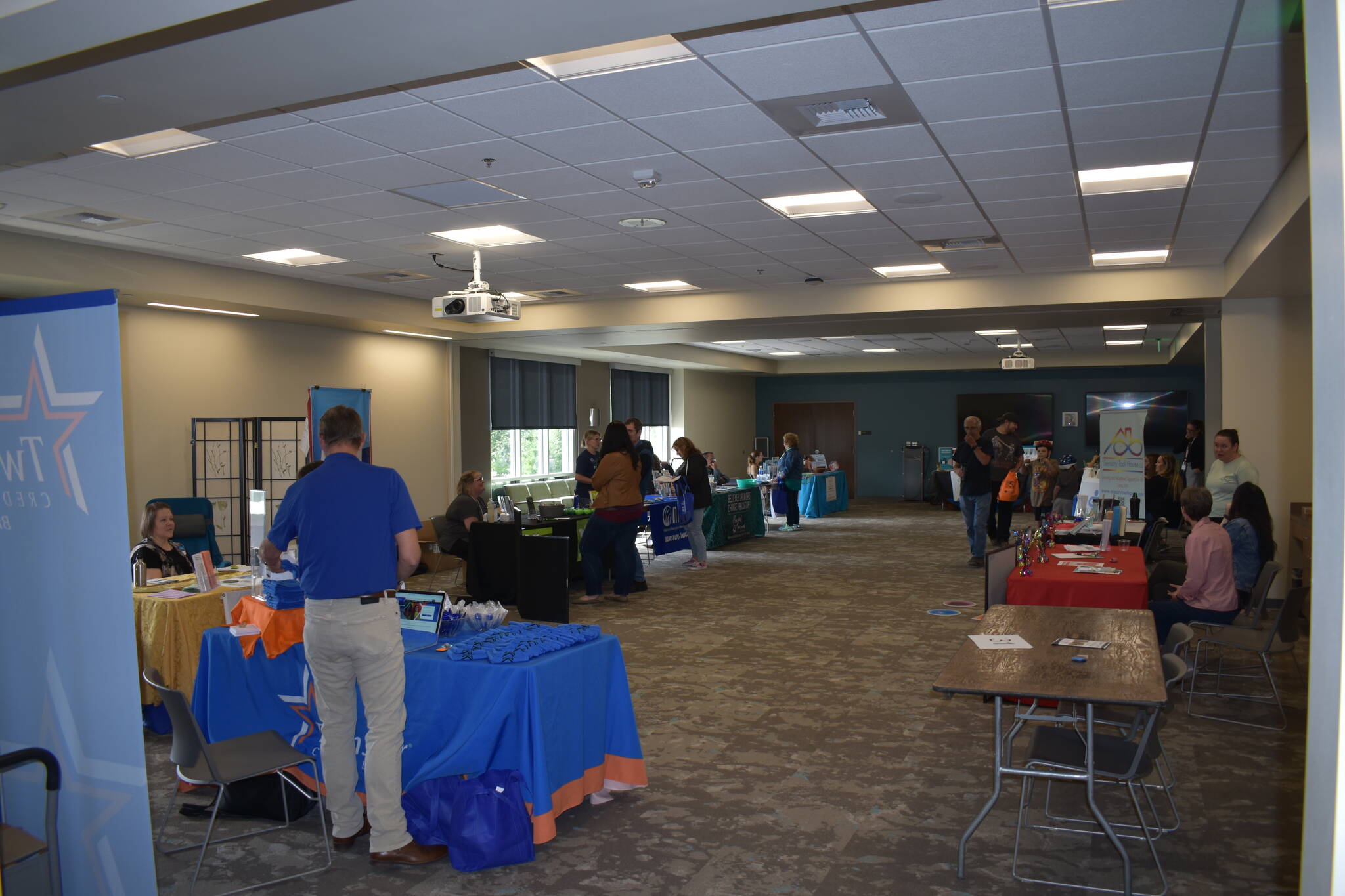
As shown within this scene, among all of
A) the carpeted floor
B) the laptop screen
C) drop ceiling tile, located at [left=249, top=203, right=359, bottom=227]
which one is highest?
drop ceiling tile, located at [left=249, top=203, right=359, bottom=227]

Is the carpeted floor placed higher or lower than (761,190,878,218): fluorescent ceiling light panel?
lower

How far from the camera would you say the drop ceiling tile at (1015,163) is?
5.10m

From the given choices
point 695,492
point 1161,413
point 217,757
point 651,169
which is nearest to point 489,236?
point 651,169

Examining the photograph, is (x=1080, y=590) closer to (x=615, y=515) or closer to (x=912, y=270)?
(x=615, y=515)

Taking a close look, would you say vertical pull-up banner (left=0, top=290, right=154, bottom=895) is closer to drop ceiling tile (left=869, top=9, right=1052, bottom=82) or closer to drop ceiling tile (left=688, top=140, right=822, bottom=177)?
drop ceiling tile (left=869, top=9, right=1052, bottom=82)

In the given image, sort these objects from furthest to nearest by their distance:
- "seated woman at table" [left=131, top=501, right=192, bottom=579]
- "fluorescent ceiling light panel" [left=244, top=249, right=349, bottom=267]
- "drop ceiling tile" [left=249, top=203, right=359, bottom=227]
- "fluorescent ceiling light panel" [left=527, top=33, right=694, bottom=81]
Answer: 1. "fluorescent ceiling light panel" [left=244, top=249, right=349, bottom=267]
2. "drop ceiling tile" [left=249, top=203, right=359, bottom=227]
3. "seated woman at table" [left=131, top=501, right=192, bottom=579]
4. "fluorescent ceiling light panel" [left=527, top=33, right=694, bottom=81]

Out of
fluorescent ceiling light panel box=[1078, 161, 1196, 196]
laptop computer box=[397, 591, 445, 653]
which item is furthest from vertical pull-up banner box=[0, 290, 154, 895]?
fluorescent ceiling light panel box=[1078, 161, 1196, 196]

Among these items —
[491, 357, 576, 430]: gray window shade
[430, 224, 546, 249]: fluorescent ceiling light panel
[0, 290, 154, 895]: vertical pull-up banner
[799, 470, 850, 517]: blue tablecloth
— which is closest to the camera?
[0, 290, 154, 895]: vertical pull-up banner

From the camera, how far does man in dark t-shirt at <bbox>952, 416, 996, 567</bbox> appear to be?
9805 mm

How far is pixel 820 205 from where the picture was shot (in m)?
6.43

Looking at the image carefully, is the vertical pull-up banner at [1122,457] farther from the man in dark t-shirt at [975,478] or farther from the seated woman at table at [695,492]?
the seated woman at table at [695,492]

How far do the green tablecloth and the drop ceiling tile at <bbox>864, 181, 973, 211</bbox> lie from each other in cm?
576

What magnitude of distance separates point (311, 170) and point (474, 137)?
1185 millimetres

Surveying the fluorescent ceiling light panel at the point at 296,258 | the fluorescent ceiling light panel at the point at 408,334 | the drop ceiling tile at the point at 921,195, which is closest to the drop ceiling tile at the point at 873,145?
the drop ceiling tile at the point at 921,195
